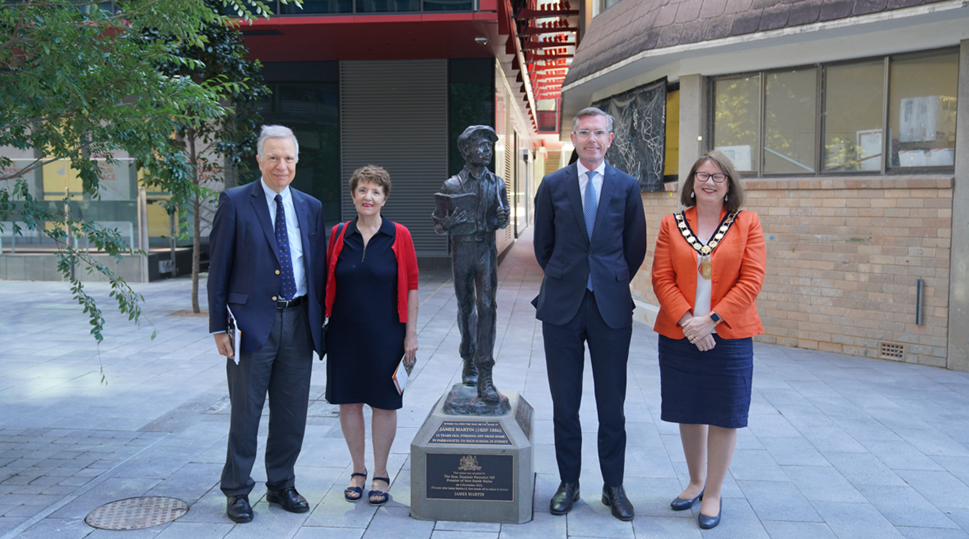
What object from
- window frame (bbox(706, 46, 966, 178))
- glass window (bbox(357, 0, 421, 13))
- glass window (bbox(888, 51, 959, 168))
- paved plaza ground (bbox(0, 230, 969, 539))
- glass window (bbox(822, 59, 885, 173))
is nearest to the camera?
paved plaza ground (bbox(0, 230, 969, 539))

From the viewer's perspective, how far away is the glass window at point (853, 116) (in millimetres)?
8055

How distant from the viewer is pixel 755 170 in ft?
29.7

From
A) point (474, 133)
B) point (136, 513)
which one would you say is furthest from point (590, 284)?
point (136, 513)

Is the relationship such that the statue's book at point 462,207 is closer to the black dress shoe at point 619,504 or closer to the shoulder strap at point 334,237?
the shoulder strap at point 334,237

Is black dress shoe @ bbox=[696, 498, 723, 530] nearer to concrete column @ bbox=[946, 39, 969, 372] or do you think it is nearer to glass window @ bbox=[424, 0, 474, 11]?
concrete column @ bbox=[946, 39, 969, 372]

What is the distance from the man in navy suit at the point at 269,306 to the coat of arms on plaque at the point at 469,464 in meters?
0.90

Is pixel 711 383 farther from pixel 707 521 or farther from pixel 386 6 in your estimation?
pixel 386 6

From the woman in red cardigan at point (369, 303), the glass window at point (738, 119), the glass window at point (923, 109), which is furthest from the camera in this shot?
the glass window at point (738, 119)

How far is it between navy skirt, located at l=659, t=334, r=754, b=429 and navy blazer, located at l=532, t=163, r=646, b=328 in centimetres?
38

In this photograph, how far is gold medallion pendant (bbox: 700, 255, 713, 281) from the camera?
12.4ft

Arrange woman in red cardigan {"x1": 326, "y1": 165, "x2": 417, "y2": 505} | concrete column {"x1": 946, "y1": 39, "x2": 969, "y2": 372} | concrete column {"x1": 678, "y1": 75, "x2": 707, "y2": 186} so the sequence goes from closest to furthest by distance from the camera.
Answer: woman in red cardigan {"x1": 326, "y1": 165, "x2": 417, "y2": 505}
concrete column {"x1": 946, "y1": 39, "x2": 969, "y2": 372}
concrete column {"x1": 678, "y1": 75, "x2": 707, "y2": 186}

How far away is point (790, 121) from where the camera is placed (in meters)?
8.73

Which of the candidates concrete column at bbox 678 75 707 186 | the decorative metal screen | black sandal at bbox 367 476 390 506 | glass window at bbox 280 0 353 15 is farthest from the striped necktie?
glass window at bbox 280 0 353 15

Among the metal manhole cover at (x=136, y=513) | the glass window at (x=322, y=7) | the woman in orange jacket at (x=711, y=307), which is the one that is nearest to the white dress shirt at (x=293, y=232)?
the metal manhole cover at (x=136, y=513)
